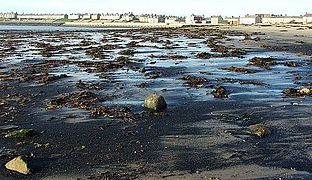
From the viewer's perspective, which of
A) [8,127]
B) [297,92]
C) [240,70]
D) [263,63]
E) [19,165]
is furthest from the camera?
[263,63]

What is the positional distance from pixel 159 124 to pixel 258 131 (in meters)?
2.77

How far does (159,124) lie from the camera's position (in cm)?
1146

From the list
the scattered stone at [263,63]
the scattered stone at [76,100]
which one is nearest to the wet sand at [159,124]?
the scattered stone at [76,100]

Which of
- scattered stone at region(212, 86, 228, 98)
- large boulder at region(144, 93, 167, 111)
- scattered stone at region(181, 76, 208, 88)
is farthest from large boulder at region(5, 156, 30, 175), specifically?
scattered stone at region(181, 76, 208, 88)

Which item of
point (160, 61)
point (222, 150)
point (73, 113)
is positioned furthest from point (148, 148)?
point (160, 61)

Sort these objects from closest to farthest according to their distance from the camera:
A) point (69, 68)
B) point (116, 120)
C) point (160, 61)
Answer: point (116, 120), point (69, 68), point (160, 61)

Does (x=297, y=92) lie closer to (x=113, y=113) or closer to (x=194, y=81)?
(x=194, y=81)

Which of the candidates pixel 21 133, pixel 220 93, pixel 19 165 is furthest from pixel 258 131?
pixel 21 133

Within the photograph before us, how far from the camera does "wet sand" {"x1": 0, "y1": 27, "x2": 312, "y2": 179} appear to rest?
8.33 meters

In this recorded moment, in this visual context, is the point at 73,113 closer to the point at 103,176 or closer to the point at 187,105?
the point at 187,105

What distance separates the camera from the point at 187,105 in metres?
13.7

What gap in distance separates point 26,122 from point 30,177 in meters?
4.31

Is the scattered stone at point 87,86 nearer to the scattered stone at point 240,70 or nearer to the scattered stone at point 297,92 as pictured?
the scattered stone at point 240,70

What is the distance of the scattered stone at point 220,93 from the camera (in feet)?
48.8
